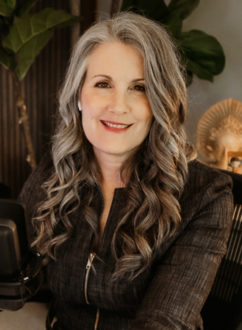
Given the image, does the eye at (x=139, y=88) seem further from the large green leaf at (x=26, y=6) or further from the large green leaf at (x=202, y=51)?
the large green leaf at (x=26, y=6)

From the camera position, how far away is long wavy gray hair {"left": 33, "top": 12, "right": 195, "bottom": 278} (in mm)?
1002

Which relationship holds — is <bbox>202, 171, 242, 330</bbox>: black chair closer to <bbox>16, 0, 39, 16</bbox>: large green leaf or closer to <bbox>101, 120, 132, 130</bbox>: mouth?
<bbox>101, 120, 132, 130</bbox>: mouth

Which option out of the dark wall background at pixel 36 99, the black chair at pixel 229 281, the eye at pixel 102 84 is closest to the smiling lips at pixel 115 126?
the eye at pixel 102 84

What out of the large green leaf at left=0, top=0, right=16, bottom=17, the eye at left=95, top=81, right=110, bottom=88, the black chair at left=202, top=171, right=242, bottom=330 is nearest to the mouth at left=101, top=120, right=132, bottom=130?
the eye at left=95, top=81, right=110, bottom=88

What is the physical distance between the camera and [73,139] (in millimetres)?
1223

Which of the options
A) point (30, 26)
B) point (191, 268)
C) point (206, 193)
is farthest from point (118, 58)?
point (30, 26)

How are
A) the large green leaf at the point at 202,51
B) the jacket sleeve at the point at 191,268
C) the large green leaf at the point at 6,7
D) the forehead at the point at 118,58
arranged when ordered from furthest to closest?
the large green leaf at the point at 202,51 < the large green leaf at the point at 6,7 < the forehead at the point at 118,58 < the jacket sleeve at the point at 191,268

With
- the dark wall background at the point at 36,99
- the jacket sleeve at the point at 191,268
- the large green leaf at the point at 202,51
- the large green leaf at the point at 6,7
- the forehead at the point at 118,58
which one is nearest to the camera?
the jacket sleeve at the point at 191,268

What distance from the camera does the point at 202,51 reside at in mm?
1858

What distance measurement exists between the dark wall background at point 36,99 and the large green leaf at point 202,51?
3.34 ft

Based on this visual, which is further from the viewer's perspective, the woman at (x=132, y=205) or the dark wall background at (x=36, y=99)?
the dark wall background at (x=36, y=99)

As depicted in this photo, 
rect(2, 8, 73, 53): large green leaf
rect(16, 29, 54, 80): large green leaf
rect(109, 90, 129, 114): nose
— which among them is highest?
rect(2, 8, 73, 53): large green leaf

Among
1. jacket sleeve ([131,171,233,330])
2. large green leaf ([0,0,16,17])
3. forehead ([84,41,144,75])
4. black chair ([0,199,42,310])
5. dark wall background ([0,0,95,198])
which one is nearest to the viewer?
black chair ([0,199,42,310])

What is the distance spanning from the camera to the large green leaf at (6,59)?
189cm
